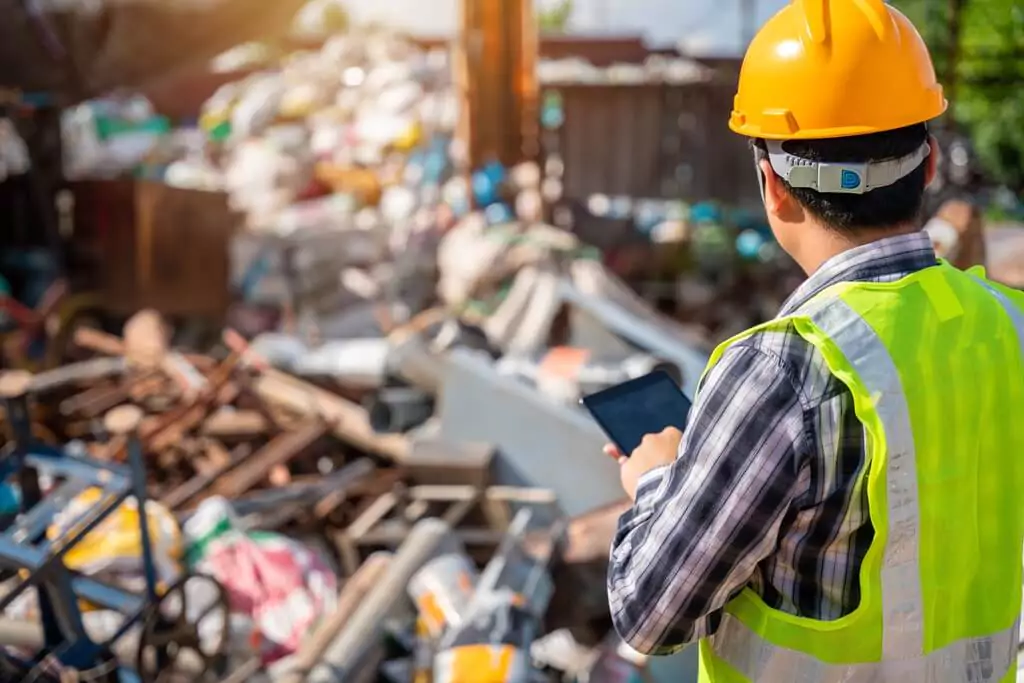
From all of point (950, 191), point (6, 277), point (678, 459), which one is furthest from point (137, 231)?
point (678, 459)

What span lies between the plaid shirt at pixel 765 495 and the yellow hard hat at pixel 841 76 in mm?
172

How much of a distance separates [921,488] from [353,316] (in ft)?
25.4

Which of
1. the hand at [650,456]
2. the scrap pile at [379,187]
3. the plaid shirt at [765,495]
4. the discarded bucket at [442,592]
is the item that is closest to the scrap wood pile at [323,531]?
the discarded bucket at [442,592]

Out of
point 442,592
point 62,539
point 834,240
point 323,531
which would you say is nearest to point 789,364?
point 834,240

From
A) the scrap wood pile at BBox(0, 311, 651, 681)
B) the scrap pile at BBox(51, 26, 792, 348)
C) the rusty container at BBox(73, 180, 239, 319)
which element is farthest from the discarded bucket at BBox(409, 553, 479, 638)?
the rusty container at BBox(73, 180, 239, 319)

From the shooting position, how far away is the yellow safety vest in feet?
4.25

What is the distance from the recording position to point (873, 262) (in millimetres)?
1374

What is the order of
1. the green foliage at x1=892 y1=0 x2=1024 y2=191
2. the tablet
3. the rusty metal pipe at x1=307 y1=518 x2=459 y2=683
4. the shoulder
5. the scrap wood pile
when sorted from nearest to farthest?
1. the shoulder
2. the tablet
3. the rusty metal pipe at x1=307 y1=518 x2=459 y2=683
4. the scrap wood pile
5. the green foliage at x1=892 y1=0 x2=1024 y2=191

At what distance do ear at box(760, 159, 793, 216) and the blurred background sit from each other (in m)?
2.06

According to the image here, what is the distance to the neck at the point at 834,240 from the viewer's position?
4.57 feet

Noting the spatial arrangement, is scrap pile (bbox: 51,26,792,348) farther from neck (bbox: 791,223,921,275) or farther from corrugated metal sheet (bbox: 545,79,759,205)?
neck (bbox: 791,223,921,275)

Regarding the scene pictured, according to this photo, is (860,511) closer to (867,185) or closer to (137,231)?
(867,185)

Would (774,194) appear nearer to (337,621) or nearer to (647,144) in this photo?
(337,621)

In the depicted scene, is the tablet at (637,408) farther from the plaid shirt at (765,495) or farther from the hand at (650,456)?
the plaid shirt at (765,495)
